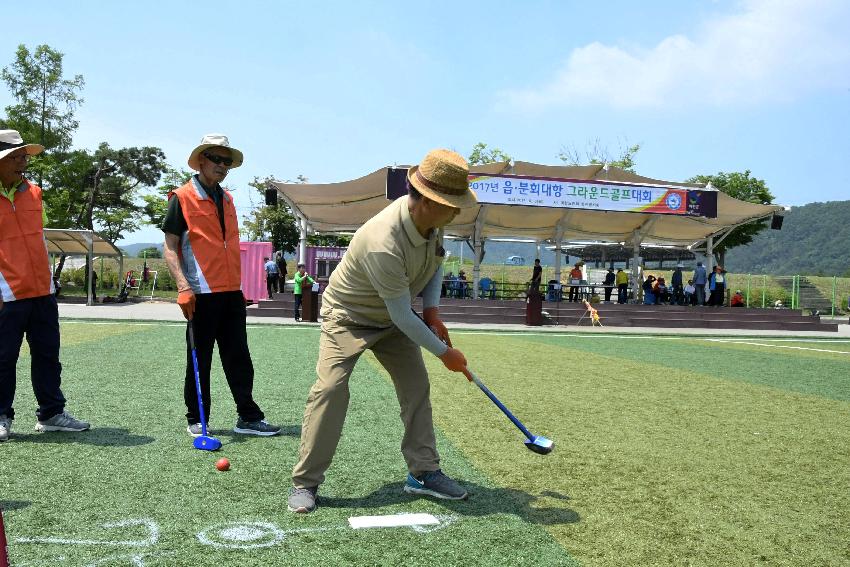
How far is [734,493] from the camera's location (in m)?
3.68

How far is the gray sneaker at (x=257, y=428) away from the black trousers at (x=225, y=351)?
41 millimetres

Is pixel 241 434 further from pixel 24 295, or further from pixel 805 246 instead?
pixel 805 246

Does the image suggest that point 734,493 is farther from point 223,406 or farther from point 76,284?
point 76,284

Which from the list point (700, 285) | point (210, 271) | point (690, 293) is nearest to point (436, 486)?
point (210, 271)

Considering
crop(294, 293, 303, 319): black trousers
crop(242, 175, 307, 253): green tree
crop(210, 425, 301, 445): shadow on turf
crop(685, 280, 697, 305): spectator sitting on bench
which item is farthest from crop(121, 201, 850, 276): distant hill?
crop(210, 425, 301, 445): shadow on turf

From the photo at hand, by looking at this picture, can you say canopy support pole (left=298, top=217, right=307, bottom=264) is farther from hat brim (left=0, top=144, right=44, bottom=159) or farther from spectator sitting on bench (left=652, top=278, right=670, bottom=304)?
hat brim (left=0, top=144, right=44, bottom=159)

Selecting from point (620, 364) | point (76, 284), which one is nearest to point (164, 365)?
point (620, 364)

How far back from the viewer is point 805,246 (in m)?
160

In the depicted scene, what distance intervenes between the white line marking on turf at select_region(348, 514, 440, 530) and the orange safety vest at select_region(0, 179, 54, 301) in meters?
2.86

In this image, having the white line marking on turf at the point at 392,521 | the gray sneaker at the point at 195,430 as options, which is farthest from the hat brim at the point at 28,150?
the white line marking on turf at the point at 392,521

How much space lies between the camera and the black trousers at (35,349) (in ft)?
14.5

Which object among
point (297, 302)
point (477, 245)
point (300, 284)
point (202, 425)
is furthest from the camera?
point (477, 245)

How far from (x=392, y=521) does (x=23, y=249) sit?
3.14 metres

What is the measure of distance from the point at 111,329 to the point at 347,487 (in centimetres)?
1140
